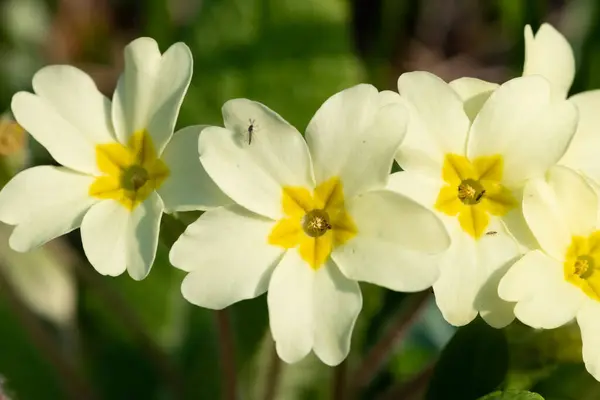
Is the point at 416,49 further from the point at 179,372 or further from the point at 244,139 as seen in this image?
the point at 244,139

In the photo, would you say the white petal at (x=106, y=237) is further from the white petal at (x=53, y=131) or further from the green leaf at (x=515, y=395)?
the green leaf at (x=515, y=395)

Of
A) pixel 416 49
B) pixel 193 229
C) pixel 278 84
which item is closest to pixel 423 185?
pixel 193 229

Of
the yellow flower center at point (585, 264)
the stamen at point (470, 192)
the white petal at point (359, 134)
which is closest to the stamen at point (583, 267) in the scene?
the yellow flower center at point (585, 264)

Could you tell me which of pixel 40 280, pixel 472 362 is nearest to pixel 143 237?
pixel 472 362

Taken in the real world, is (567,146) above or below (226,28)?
below

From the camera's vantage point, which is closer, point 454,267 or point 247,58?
point 454,267

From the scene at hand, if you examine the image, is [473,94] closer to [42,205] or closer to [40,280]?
[42,205]
